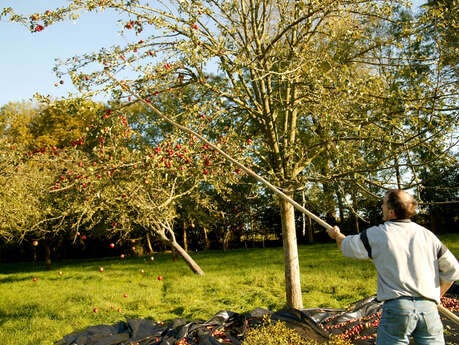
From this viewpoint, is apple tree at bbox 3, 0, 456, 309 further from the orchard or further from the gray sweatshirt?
the gray sweatshirt

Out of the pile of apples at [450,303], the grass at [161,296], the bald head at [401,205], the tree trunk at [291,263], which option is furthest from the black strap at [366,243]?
the grass at [161,296]

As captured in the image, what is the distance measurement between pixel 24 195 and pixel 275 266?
380 inches

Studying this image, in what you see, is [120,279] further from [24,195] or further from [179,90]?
[179,90]

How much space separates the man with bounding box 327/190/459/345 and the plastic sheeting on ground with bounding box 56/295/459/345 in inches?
101

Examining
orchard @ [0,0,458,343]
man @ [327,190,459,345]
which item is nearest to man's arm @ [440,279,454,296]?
man @ [327,190,459,345]

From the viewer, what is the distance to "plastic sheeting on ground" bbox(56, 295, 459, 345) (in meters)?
5.54

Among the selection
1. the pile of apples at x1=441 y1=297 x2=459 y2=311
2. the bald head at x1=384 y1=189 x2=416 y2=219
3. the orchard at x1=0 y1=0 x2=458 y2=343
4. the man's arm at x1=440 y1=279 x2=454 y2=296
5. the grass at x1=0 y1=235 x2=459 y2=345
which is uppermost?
the orchard at x1=0 y1=0 x2=458 y2=343

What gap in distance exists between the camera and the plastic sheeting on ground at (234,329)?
5.54 m

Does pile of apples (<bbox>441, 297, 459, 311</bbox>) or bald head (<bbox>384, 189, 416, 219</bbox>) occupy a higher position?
bald head (<bbox>384, 189, 416, 219</bbox>)

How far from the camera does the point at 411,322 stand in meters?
2.92

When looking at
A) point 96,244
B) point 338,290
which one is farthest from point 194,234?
point 338,290

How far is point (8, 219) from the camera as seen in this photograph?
38.5 ft

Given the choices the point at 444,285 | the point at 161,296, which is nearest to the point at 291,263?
the point at 444,285

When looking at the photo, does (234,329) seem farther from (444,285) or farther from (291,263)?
(444,285)
